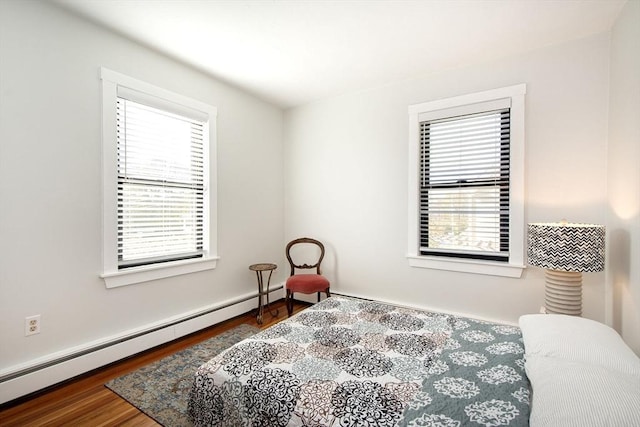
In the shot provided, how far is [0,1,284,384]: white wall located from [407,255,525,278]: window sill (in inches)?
97.0

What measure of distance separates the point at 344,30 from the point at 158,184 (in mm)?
2094

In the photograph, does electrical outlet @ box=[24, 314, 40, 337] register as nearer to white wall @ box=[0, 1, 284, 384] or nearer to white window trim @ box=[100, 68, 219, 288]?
white wall @ box=[0, 1, 284, 384]

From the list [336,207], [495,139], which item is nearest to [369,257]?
[336,207]

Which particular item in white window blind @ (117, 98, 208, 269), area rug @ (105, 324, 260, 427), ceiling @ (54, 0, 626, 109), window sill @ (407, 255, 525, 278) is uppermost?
ceiling @ (54, 0, 626, 109)

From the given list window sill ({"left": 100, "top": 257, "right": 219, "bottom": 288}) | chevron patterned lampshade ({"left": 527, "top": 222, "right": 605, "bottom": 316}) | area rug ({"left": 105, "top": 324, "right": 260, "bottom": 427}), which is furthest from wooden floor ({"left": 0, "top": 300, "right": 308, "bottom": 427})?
chevron patterned lampshade ({"left": 527, "top": 222, "right": 605, "bottom": 316})

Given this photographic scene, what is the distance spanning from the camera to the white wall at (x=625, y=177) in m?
1.76

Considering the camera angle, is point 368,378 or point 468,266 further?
point 468,266

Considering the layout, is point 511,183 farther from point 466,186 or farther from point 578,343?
point 578,343

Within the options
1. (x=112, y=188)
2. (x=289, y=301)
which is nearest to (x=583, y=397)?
(x=289, y=301)

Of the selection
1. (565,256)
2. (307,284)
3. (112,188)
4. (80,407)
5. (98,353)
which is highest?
(112,188)

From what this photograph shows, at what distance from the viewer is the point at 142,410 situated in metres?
1.78

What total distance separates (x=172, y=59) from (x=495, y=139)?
10.3 feet

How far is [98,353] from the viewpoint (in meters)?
2.19

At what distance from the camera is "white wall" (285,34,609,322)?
2.31 m
